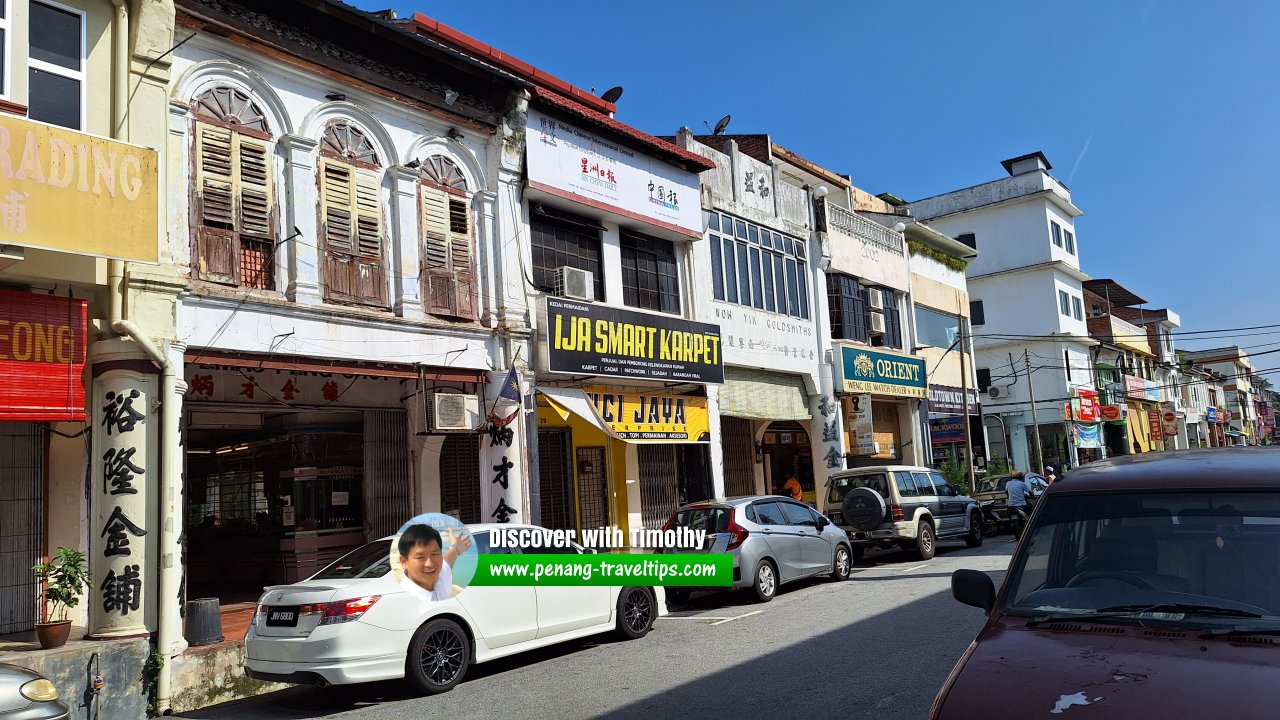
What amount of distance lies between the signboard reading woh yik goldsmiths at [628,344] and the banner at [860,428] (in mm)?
6838

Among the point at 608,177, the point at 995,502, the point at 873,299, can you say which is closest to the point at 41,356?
the point at 608,177

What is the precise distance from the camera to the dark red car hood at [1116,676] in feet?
10.4

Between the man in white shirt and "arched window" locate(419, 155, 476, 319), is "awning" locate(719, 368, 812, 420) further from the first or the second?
the man in white shirt

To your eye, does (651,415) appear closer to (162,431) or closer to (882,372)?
(162,431)

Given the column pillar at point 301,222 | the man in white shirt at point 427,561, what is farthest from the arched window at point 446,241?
the man in white shirt at point 427,561

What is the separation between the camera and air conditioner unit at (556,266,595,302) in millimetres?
16375

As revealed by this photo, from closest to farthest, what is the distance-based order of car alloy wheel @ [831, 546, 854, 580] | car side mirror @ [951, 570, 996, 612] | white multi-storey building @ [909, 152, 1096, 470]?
1. car side mirror @ [951, 570, 996, 612]
2. car alloy wheel @ [831, 546, 854, 580]
3. white multi-storey building @ [909, 152, 1096, 470]

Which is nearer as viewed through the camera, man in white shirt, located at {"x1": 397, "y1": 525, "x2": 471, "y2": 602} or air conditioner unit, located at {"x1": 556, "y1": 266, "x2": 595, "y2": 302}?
man in white shirt, located at {"x1": 397, "y1": 525, "x2": 471, "y2": 602}

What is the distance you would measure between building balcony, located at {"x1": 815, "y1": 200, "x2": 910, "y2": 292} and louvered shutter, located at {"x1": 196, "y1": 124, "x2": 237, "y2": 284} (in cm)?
1669

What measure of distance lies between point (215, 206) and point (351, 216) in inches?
80.2

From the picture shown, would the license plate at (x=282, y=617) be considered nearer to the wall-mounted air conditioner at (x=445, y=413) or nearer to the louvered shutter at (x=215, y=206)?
the louvered shutter at (x=215, y=206)

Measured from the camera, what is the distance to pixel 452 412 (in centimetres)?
1397

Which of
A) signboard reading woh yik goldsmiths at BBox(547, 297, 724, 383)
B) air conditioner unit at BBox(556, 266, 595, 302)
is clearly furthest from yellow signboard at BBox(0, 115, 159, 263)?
air conditioner unit at BBox(556, 266, 595, 302)

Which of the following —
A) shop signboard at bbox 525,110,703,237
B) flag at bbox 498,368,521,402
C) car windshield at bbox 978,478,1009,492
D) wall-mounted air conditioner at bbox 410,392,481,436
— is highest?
shop signboard at bbox 525,110,703,237
